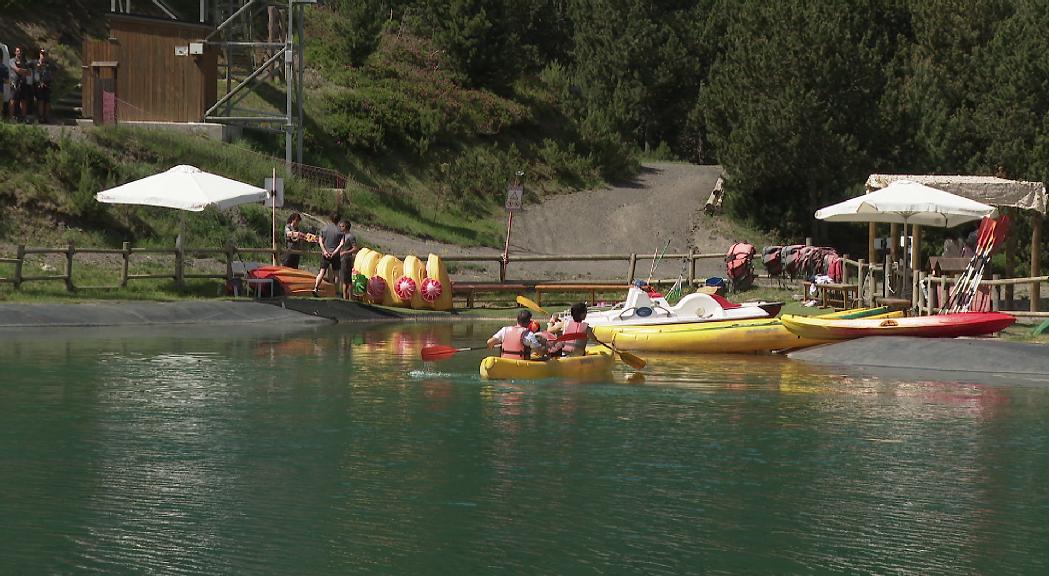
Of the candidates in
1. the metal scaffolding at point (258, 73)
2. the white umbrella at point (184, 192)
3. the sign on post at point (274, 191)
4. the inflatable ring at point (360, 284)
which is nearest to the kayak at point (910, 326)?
the inflatable ring at point (360, 284)

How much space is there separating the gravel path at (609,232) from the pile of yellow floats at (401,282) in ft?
23.9

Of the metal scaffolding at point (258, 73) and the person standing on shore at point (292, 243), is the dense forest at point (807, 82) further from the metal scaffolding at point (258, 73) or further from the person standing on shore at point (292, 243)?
the person standing on shore at point (292, 243)

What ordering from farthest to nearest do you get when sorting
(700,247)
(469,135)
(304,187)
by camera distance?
(469,135)
(700,247)
(304,187)

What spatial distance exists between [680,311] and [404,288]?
8040mm

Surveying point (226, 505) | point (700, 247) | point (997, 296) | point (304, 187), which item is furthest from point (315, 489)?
point (700, 247)

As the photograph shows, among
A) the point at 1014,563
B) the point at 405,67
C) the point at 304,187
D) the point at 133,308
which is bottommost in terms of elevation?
the point at 1014,563

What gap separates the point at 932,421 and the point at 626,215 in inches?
1319

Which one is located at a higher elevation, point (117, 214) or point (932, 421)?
point (117, 214)

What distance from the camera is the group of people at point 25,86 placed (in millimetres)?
40500

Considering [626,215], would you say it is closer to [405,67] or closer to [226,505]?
[405,67]

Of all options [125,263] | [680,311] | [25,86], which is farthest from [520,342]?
[25,86]

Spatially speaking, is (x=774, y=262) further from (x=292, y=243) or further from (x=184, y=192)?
(x=184, y=192)

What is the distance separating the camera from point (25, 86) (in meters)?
41.0

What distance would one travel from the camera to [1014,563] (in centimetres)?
1283
